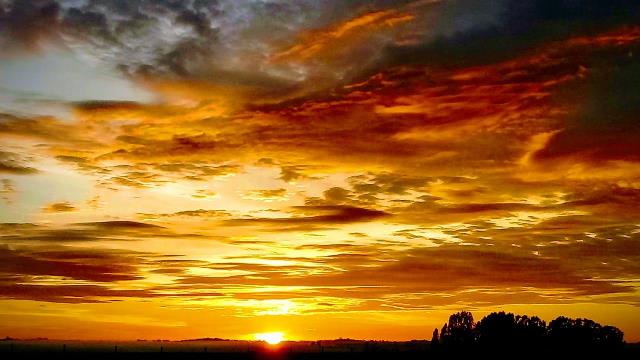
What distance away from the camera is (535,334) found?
87875mm

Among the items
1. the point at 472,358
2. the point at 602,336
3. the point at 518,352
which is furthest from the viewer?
the point at 602,336

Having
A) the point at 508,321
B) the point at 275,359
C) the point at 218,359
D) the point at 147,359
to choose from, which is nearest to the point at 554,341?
the point at 508,321

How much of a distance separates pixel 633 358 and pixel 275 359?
1675 inches

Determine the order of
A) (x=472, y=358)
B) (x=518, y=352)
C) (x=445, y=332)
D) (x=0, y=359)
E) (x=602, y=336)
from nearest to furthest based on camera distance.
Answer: (x=0, y=359), (x=472, y=358), (x=518, y=352), (x=602, y=336), (x=445, y=332)

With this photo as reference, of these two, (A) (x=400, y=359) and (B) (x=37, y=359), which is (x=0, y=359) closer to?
(B) (x=37, y=359)

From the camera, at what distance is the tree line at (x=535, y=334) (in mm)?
85812

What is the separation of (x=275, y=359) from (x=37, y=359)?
28579 mm

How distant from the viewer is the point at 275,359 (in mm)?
86938

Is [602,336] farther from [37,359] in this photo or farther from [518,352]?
[37,359]

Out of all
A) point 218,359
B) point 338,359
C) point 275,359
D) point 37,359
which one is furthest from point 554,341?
point 37,359

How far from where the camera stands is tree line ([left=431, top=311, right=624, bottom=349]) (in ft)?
282

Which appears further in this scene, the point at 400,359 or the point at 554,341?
the point at 554,341

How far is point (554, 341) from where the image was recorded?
86562 mm

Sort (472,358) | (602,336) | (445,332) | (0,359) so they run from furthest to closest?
1. (445,332)
2. (602,336)
3. (472,358)
4. (0,359)
